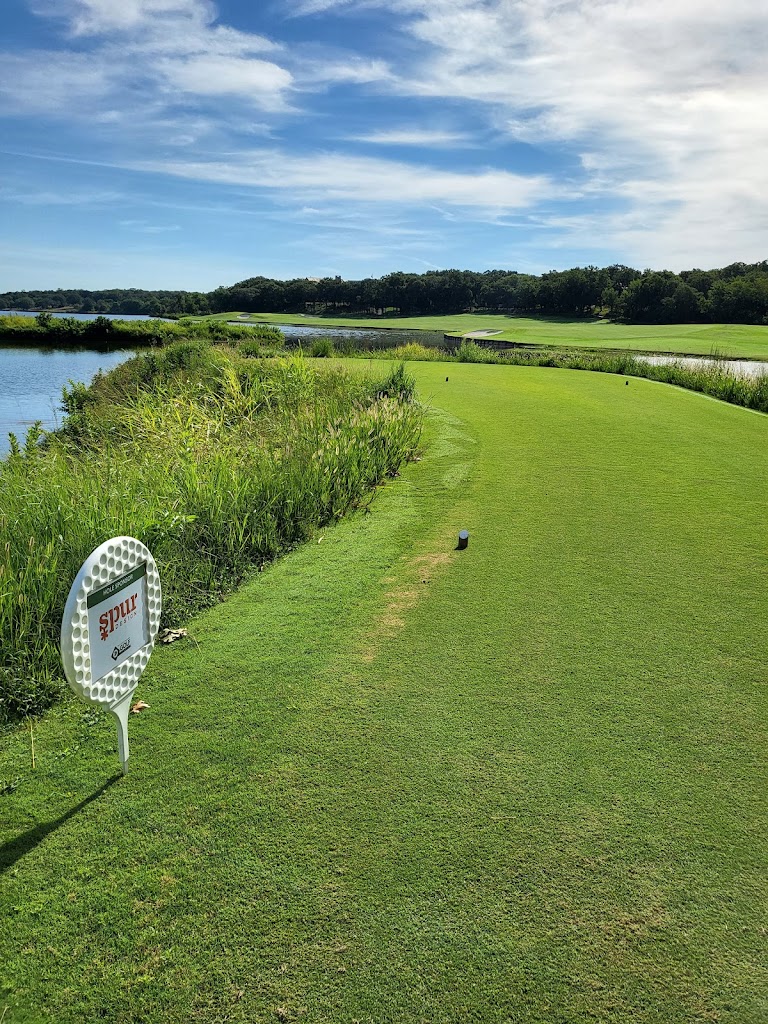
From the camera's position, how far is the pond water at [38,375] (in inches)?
510

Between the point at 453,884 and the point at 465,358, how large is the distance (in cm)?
2286

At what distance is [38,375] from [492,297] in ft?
251

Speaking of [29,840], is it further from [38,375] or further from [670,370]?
[670,370]

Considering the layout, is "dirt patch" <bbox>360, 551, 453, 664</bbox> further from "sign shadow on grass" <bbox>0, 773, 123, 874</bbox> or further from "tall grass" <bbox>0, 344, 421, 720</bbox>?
"sign shadow on grass" <bbox>0, 773, 123, 874</bbox>

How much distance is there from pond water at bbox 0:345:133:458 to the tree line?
2576 centimetres

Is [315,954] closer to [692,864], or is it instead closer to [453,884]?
[453,884]

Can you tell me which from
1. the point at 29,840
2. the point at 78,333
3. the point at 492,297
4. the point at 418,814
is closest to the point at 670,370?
the point at 418,814

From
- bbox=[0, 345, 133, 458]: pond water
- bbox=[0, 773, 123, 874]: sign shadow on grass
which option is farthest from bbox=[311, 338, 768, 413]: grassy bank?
bbox=[0, 773, 123, 874]: sign shadow on grass

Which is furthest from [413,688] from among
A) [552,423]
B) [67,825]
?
[552,423]

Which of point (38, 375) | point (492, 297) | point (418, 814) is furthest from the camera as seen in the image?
point (492, 297)

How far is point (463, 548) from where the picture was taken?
521 cm

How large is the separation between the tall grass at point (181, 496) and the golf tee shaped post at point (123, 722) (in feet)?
2.82

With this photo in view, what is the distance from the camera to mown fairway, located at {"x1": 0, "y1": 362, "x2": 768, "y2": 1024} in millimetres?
1831

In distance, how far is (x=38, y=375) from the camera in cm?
1752
